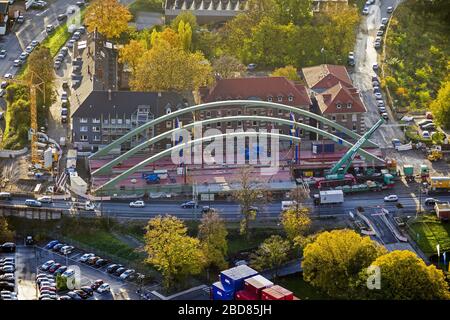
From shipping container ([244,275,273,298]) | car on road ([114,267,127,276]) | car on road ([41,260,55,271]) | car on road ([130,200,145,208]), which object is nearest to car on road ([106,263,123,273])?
car on road ([114,267,127,276])

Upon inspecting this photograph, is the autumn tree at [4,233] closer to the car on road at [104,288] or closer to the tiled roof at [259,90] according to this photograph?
the car on road at [104,288]

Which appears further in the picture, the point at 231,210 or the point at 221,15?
the point at 221,15

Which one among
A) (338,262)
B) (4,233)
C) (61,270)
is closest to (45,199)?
(4,233)

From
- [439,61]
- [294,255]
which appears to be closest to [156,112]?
[294,255]

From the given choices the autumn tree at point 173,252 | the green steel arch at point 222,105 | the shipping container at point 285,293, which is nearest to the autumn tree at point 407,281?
the shipping container at point 285,293

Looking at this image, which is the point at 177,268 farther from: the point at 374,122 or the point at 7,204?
the point at 374,122

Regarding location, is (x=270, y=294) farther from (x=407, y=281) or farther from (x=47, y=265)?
(x=47, y=265)
